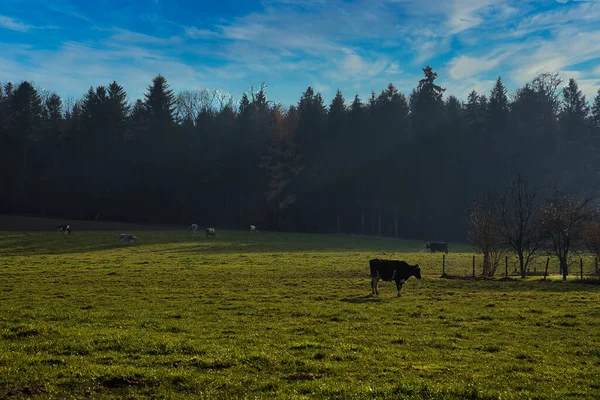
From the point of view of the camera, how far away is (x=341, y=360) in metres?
10.1

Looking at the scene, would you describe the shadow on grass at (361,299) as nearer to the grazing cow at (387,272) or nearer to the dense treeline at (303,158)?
the grazing cow at (387,272)

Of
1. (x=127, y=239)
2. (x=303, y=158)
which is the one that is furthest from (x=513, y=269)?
(x=303, y=158)

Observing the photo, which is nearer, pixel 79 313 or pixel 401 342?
pixel 401 342

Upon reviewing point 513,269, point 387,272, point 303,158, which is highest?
point 303,158

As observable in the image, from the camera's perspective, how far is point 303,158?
82.7 meters

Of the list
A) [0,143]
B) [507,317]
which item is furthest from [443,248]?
[0,143]

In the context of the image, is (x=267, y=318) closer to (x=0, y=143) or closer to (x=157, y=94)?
(x=157, y=94)

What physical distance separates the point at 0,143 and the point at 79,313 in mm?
86669

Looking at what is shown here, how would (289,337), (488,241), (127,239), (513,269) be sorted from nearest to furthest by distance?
1. (289,337)
2. (488,241)
3. (513,269)
4. (127,239)

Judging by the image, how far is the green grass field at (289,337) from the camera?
26.9ft

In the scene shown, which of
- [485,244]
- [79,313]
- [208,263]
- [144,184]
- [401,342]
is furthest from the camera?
[144,184]

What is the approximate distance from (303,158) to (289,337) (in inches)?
2806

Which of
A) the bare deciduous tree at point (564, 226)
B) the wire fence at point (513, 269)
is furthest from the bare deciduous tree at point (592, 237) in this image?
the wire fence at point (513, 269)

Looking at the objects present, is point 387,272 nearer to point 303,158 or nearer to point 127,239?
point 127,239
